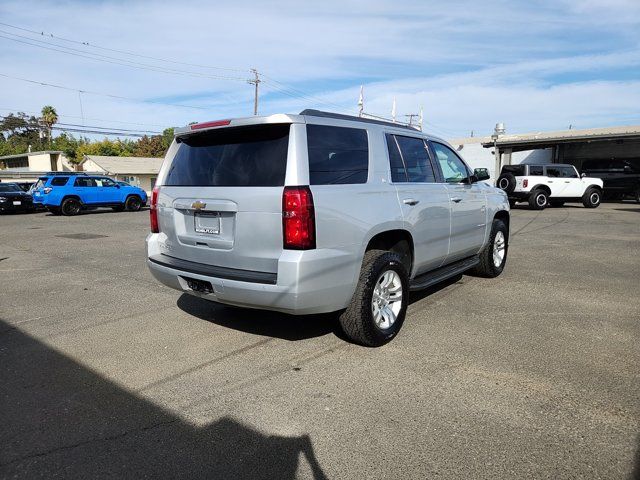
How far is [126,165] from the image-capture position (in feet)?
151

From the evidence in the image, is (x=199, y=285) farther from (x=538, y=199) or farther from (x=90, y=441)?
(x=538, y=199)

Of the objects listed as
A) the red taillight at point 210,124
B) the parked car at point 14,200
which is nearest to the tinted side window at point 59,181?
the parked car at point 14,200

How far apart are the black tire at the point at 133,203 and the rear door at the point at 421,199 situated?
20.2 m

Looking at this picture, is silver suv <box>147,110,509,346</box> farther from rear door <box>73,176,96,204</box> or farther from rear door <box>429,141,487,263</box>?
rear door <box>73,176,96,204</box>

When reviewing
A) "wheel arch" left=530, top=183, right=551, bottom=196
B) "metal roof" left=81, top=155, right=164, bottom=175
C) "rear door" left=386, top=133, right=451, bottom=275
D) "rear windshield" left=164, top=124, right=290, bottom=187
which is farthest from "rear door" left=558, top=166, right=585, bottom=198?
"metal roof" left=81, top=155, right=164, bottom=175

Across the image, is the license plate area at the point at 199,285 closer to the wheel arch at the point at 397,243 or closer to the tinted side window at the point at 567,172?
the wheel arch at the point at 397,243

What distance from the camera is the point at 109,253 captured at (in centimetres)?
947

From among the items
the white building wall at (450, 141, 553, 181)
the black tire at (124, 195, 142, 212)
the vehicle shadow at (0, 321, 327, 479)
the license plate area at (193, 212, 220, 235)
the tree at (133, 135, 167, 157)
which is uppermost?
the tree at (133, 135, 167, 157)

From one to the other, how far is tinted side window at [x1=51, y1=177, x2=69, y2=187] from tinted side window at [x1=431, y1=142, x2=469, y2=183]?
1904cm

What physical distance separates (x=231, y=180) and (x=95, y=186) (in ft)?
64.9

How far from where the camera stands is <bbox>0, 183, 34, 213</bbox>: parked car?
21.2 metres

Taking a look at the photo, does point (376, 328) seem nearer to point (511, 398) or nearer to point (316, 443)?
point (511, 398)

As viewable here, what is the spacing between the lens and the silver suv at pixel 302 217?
350cm

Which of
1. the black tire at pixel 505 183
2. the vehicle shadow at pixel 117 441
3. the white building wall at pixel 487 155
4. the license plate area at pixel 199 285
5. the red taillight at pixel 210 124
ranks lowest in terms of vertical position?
the vehicle shadow at pixel 117 441
